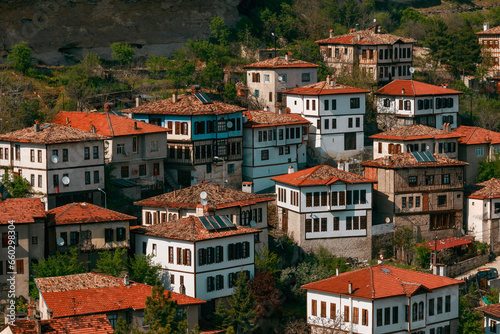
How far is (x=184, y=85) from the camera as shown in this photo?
310ft

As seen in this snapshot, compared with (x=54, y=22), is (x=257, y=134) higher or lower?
lower

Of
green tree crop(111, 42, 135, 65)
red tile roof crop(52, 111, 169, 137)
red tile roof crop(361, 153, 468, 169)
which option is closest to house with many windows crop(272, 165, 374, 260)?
red tile roof crop(361, 153, 468, 169)

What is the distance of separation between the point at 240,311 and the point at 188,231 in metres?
5.25

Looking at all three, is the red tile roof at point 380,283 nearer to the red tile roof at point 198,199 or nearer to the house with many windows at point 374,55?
the red tile roof at point 198,199

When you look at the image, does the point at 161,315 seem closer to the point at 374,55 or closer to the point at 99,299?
the point at 99,299

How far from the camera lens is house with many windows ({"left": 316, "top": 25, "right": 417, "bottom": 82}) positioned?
10144cm

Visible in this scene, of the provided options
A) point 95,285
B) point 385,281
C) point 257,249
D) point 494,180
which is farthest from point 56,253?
point 494,180

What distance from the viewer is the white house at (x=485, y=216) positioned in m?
82.9

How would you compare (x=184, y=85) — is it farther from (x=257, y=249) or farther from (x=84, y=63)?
(x=257, y=249)

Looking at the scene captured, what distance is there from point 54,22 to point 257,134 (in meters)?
21.1

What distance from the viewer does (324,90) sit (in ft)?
295

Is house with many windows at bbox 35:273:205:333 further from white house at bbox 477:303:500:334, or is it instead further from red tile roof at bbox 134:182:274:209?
white house at bbox 477:303:500:334

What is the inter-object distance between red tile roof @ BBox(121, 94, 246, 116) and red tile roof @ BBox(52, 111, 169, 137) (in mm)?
2425

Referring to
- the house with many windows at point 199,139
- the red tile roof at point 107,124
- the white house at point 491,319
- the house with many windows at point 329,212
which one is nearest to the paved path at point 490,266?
the house with many windows at point 329,212
